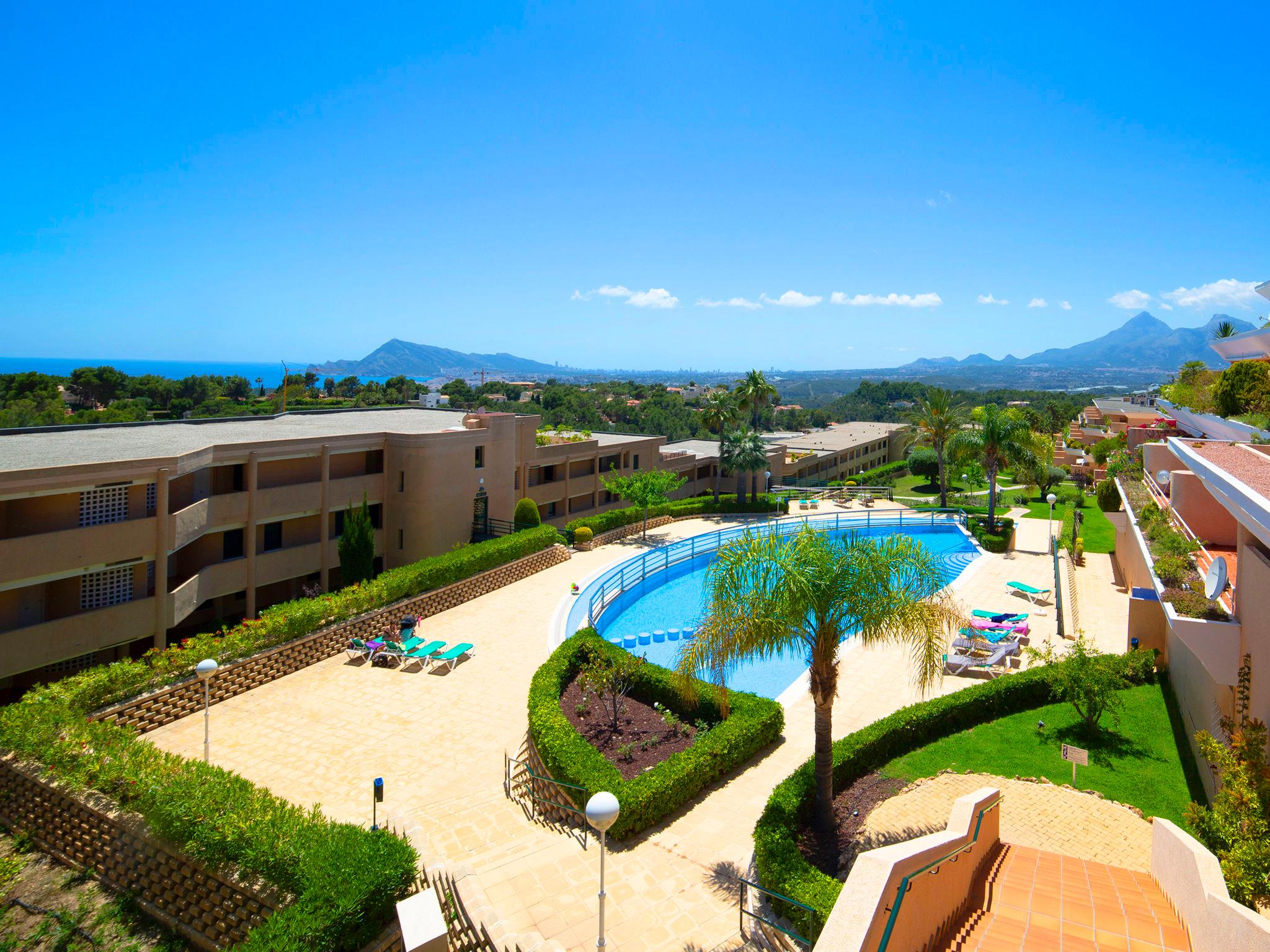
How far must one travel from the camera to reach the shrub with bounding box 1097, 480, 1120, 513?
32656mm

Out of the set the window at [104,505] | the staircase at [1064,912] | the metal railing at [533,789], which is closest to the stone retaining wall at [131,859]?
the metal railing at [533,789]

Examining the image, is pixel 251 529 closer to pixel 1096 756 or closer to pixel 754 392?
pixel 1096 756

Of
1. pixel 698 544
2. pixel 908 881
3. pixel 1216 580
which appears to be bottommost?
pixel 698 544

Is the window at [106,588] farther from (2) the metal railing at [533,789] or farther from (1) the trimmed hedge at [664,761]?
(2) the metal railing at [533,789]

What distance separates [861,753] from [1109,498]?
26.8m

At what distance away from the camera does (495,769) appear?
587 inches

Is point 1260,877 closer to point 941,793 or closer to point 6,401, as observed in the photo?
point 941,793

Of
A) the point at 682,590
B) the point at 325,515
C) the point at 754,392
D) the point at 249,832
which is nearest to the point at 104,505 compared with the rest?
the point at 325,515

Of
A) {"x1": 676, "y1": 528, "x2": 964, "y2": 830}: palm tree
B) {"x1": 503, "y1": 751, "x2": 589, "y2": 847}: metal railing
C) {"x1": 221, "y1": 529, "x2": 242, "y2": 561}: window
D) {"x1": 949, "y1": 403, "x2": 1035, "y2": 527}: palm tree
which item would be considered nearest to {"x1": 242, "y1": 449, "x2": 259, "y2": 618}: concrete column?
{"x1": 221, "y1": 529, "x2": 242, "y2": 561}: window

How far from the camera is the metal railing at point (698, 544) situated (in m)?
25.9

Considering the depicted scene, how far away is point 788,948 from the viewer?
31.4ft

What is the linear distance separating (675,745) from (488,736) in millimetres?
4381

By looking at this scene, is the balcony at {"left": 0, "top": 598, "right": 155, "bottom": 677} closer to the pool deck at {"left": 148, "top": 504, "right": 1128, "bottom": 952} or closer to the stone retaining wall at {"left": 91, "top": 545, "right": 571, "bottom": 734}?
the stone retaining wall at {"left": 91, "top": 545, "right": 571, "bottom": 734}

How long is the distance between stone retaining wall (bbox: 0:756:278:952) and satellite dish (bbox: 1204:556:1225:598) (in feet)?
52.6
